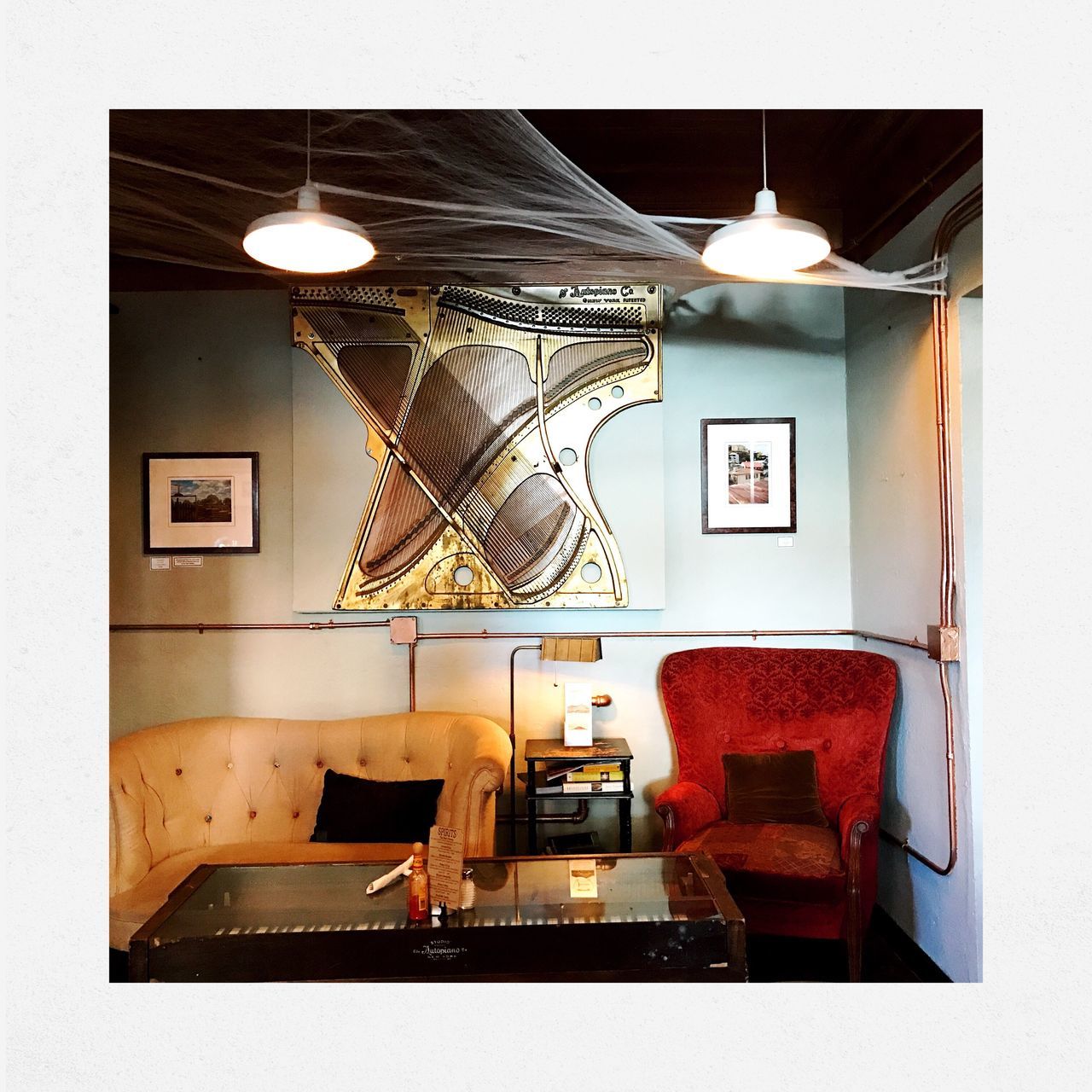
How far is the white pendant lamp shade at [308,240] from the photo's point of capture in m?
1.89

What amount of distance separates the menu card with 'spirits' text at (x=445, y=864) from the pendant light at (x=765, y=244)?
1653mm

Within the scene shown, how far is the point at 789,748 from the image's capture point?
3463 millimetres

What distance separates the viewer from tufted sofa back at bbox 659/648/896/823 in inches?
130

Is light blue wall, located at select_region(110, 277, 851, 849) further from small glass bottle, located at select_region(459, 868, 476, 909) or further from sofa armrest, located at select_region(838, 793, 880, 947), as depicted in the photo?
small glass bottle, located at select_region(459, 868, 476, 909)

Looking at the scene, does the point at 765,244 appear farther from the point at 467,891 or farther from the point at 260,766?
the point at 260,766

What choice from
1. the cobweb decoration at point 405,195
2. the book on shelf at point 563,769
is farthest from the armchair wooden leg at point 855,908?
the cobweb decoration at point 405,195

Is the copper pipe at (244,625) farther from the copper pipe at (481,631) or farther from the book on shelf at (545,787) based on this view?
the book on shelf at (545,787)

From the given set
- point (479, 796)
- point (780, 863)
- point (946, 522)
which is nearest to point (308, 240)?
point (479, 796)

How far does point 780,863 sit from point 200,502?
2.94m

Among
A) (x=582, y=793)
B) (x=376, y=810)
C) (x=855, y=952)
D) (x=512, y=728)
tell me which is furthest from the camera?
(x=512, y=728)

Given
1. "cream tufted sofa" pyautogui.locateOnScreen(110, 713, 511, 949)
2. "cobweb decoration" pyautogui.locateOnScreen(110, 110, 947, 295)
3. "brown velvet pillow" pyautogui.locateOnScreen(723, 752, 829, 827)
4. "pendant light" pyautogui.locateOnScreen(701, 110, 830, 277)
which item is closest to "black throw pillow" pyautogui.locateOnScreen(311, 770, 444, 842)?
"cream tufted sofa" pyautogui.locateOnScreen(110, 713, 511, 949)

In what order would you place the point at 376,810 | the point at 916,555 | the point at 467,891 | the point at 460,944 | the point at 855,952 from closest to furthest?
the point at 460,944 < the point at 467,891 < the point at 855,952 < the point at 916,555 < the point at 376,810

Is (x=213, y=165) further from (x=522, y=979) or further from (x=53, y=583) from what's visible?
(x=522, y=979)

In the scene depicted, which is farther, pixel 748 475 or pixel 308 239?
pixel 748 475
